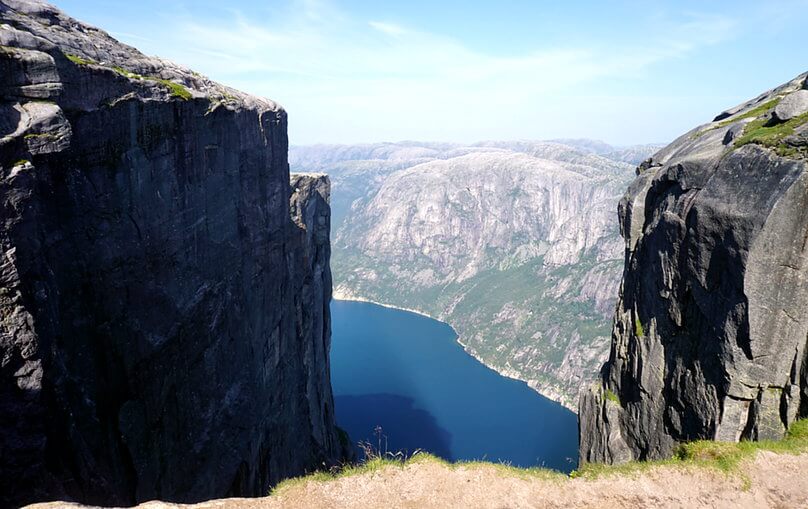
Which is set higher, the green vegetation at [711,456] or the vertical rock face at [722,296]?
the vertical rock face at [722,296]

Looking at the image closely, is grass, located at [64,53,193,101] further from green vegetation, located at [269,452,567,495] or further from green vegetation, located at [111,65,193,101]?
green vegetation, located at [269,452,567,495]

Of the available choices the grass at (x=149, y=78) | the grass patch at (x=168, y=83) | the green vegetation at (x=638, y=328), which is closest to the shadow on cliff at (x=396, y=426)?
the green vegetation at (x=638, y=328)

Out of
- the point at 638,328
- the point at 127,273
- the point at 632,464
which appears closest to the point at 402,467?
the point at 632,464

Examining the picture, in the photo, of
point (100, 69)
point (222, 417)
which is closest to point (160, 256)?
point (100, 69)

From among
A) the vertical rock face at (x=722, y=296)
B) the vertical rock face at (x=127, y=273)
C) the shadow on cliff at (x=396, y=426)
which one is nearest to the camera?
the vertical rock face at (x=127, y=273)

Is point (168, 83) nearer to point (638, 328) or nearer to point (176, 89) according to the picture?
point (176, 89)

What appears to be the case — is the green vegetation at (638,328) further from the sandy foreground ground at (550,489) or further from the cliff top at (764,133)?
the sandy foreground ground at (550,489)
